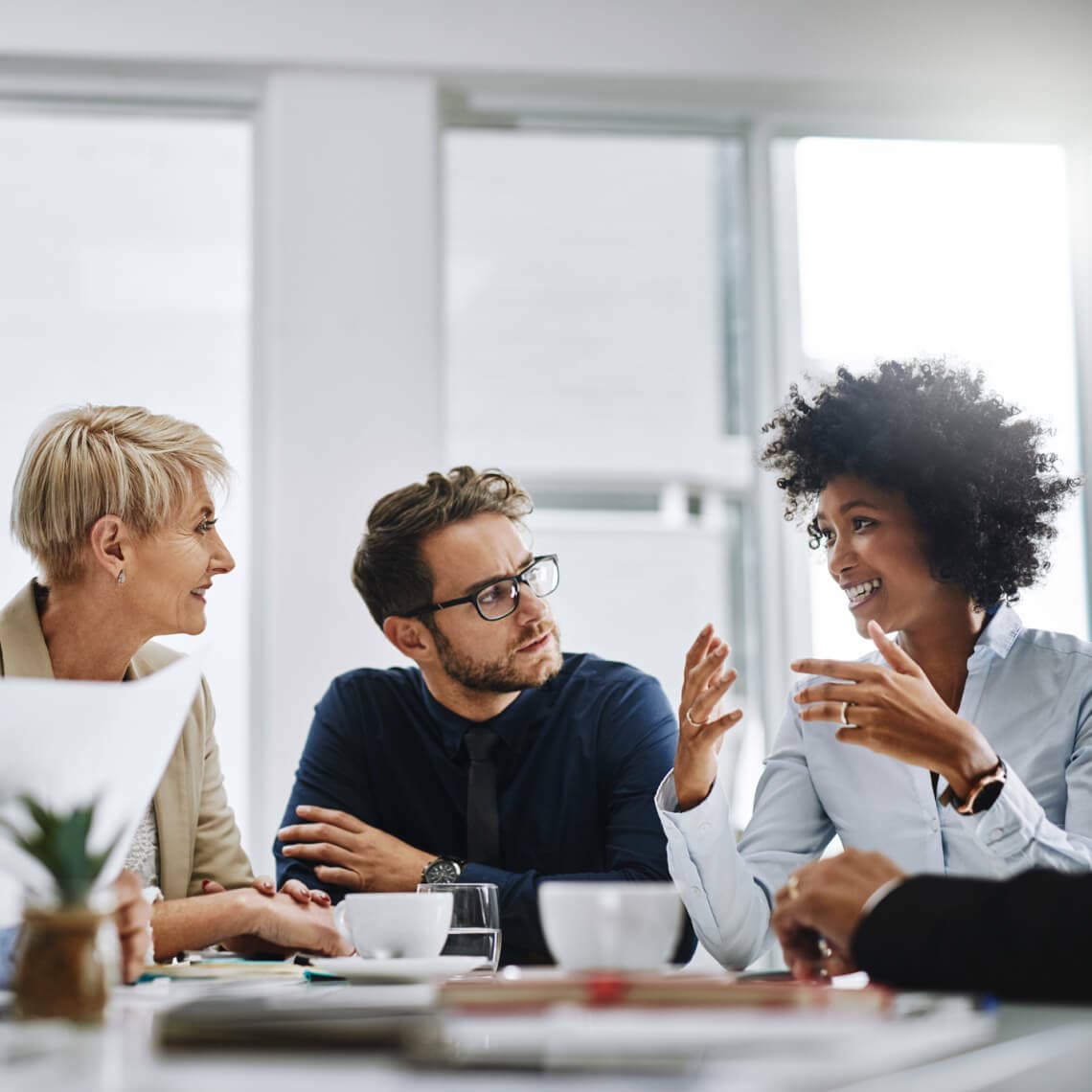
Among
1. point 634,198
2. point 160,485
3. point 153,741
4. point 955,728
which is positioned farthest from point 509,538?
point 634,198

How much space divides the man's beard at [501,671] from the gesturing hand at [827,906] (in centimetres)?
117

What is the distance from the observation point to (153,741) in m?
1.09

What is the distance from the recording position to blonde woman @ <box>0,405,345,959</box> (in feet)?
7.25

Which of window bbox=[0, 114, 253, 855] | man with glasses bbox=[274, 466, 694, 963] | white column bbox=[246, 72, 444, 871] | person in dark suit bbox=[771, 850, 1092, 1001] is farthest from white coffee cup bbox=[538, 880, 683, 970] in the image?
window bbox=[0, 114, 253, 855]

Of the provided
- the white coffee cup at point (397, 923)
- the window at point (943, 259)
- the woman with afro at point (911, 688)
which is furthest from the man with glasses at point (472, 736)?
the window at point (943, 259)

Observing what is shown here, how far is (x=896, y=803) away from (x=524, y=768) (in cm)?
64

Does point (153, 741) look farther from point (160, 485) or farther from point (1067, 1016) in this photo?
point (160, 485)

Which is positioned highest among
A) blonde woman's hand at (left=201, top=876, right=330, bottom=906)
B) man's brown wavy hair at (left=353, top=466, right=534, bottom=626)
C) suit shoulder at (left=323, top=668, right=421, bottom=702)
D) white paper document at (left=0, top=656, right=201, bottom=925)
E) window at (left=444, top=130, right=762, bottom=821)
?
window at (left=444, top=130, right=762, bottom=821)

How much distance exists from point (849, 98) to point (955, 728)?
2544 millimetres

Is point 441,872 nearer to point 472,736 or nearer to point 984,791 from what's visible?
point 472,736

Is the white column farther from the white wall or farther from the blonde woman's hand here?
the blonde woman's hand

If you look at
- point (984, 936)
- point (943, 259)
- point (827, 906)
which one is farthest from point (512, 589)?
point (943, 259)

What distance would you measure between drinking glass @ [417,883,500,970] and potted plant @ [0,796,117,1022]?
58cm

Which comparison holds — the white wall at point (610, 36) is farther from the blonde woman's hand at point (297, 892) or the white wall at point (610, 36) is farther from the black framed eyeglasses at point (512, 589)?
the blonde woman's hand at point (297, 892)
